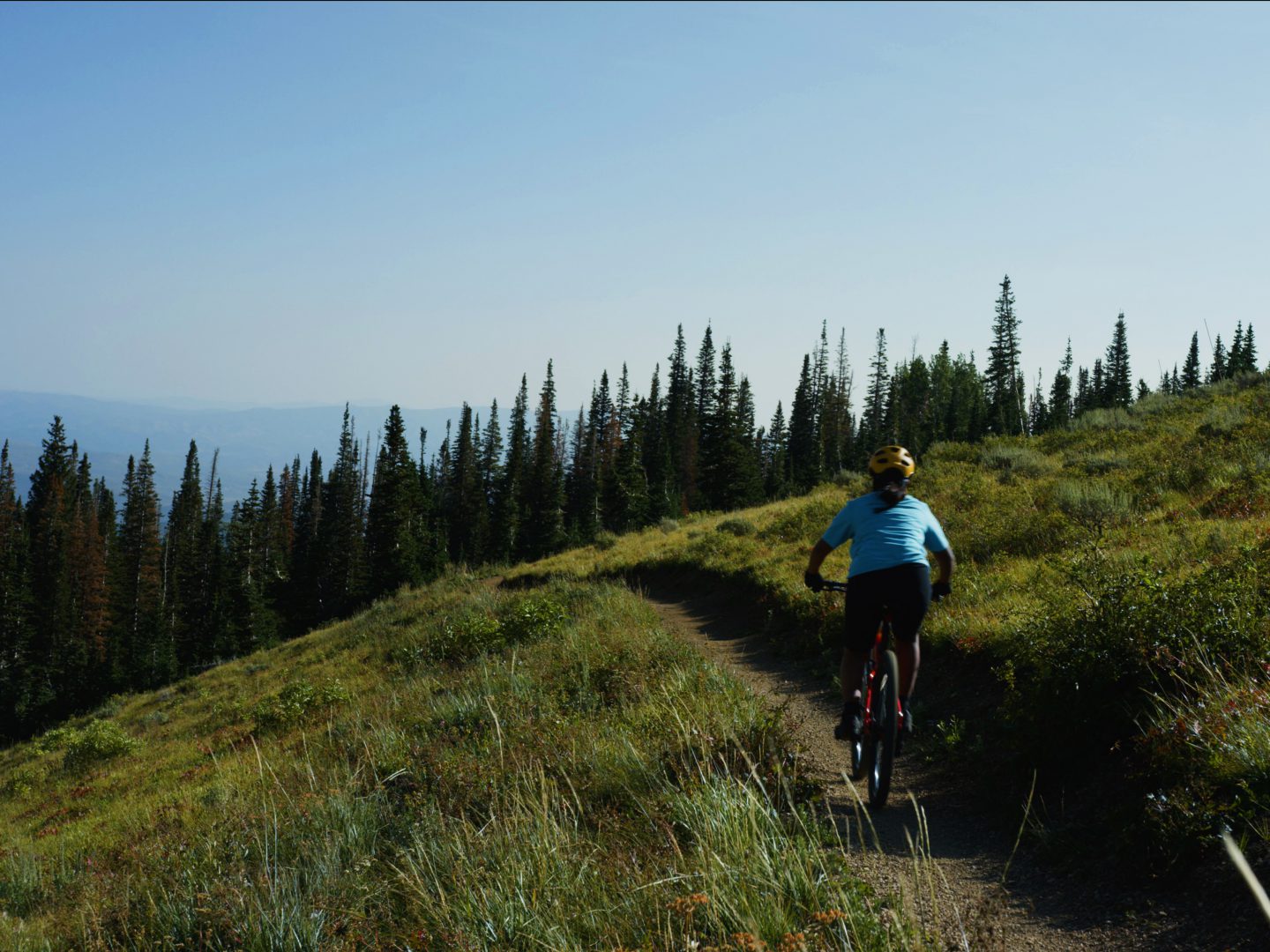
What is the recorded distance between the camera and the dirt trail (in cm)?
373

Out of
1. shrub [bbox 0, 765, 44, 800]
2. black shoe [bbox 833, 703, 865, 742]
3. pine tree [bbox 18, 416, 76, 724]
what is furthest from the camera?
pine tree [bbox 18, 416, 76, 724]

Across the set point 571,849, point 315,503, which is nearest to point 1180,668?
point 571,849

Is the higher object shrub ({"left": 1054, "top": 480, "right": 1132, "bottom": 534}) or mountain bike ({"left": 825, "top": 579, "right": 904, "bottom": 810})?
shrub ({"left": 1054, "top": 480, "right": 1132, "bottom": 534})

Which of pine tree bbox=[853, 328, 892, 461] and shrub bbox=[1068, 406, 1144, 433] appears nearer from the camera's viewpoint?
shrub bbox=[1068, 406, 1144, 433]

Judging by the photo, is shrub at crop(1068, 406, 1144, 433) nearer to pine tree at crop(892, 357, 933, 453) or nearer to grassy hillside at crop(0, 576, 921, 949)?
grassy hillside at crop(0, 576, 921, 949)

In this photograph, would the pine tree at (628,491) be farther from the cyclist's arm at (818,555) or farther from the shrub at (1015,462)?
the cyclist's arm at (818,555)

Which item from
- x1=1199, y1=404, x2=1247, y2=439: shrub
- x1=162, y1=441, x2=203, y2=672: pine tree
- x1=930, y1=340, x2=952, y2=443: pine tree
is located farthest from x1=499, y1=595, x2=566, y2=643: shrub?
x1=930, y1=340, x2=952, y2=443: pine tree

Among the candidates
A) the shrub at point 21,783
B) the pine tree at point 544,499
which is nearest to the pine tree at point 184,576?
the pine tree at point 544,499

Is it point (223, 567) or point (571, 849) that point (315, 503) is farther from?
point (571, 849)

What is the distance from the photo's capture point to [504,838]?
455 centimetres

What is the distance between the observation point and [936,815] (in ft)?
18.6

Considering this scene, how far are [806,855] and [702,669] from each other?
5015mm

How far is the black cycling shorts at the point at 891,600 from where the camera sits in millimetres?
5543

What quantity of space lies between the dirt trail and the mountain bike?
22cm
